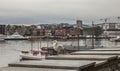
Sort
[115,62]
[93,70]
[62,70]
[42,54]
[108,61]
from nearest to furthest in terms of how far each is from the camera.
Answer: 1. [62,70]
2. [93,70]
3. [108,61]
4. [115,62]
5. [42,54]

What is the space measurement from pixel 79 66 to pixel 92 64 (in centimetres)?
95

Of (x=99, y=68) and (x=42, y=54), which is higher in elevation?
(x=99, y=68)

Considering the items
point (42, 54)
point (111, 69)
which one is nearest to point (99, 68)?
point (111, 69)

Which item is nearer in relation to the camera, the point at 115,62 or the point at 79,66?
the point at 79,66

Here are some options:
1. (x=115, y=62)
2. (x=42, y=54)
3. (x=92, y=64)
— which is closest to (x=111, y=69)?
(x=115, y=62)

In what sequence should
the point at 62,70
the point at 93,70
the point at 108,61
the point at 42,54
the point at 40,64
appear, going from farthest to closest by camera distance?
the point at 42,54
the point at 108,61
the point at 93,70
the point at 40,64
the point at 62,70

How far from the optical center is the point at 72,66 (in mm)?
7762

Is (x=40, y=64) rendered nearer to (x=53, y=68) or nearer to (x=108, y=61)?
(x=53, y=68)

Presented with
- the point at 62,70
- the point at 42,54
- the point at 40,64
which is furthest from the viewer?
the point at 42,54

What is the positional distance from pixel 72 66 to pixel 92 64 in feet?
3.29

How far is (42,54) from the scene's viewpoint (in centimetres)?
6462

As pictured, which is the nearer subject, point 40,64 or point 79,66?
point 79,66

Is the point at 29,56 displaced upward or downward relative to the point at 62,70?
downward

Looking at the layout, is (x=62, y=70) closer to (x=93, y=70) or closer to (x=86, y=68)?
(x=86, y=68)
